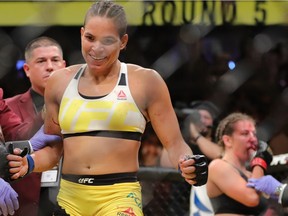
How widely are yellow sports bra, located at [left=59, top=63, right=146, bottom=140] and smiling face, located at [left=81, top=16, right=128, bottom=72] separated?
0.37ft

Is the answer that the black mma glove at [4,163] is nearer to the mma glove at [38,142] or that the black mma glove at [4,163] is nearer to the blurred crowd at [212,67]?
the mma glove at [38,142]

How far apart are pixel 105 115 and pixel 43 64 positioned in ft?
3.21

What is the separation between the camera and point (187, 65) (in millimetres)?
5746

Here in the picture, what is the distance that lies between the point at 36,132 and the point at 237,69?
269 cm

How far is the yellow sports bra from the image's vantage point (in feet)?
9.34

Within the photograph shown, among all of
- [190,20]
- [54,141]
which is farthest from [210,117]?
[54,141]

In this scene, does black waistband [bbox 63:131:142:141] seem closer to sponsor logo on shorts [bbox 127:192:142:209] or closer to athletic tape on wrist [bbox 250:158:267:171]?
sponsor logo on shorts [bbox 127:192:142:209]

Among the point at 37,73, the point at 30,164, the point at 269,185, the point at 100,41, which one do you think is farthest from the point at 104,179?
the point at 269,185

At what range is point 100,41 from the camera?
286 centimetres

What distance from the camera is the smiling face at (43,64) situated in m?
3.71

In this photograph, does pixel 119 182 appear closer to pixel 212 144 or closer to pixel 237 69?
pixel 212 144

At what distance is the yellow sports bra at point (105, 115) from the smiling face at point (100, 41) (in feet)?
0.37

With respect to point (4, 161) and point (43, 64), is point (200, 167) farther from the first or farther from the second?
point (43, 64)

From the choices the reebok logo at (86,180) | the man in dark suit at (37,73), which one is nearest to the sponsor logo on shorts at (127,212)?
the reebok logo at (86,180)
